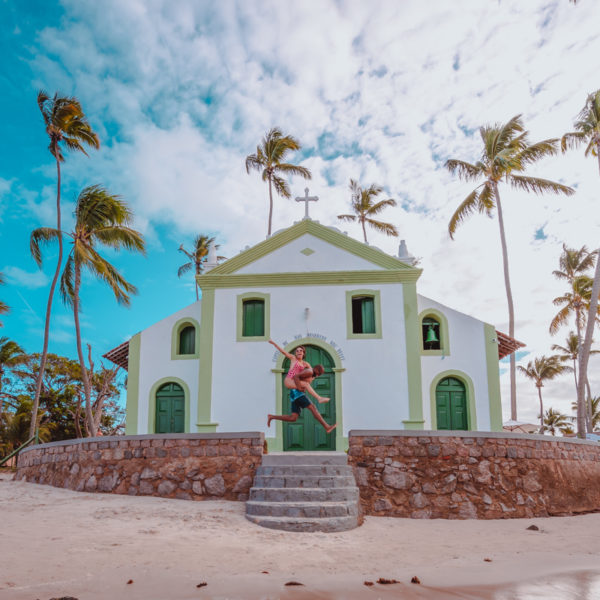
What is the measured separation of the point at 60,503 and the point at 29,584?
11.8ft

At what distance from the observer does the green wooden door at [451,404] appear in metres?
14.1

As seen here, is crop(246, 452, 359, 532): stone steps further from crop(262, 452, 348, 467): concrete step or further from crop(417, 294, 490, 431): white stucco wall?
crop(417, 294, 490, 431): white stucco wall

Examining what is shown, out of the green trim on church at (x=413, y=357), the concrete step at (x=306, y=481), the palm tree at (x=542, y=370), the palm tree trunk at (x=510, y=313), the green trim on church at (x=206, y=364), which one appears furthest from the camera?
the palm tree at (x=542, y=370)

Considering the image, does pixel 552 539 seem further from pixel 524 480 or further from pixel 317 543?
pixel 317 543

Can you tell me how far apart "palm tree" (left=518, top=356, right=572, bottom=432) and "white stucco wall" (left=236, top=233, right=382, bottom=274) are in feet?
111

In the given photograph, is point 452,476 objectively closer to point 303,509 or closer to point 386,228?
point 303,509

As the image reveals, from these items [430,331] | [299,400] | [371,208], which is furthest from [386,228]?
[299,400]

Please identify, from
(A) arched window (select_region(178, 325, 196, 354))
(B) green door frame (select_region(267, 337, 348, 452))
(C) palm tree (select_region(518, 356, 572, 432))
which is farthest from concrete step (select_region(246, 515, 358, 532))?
(C) palm tree (select_region(518, 356, 572, 432))

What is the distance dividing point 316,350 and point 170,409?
4.00 metres

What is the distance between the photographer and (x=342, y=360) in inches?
531

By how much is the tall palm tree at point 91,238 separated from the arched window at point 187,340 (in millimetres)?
5519

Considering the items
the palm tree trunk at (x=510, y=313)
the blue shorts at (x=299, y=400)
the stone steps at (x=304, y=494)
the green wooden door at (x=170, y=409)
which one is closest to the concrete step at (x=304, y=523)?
the stone steps at (x=304, y=494)

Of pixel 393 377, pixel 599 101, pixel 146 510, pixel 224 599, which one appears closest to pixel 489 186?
pixel 599 101

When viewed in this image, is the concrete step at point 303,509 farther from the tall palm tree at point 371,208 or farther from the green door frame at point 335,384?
the tall palm tree at point 371,208
